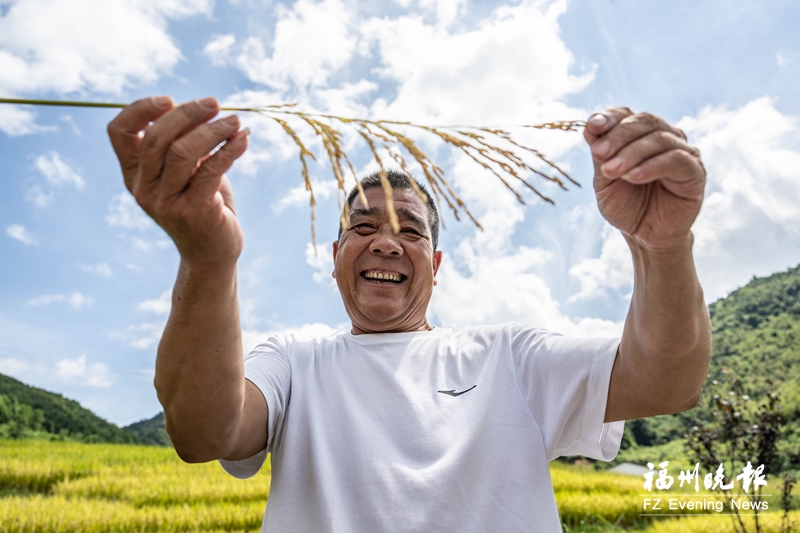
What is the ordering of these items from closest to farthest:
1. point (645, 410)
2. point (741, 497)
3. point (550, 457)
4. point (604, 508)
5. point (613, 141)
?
point (613, 141) → point (645, 410) → point (550, 457) → point (604, 508) → point (741, 497)

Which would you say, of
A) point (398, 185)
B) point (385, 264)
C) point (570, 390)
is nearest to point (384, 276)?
point (385, 264)

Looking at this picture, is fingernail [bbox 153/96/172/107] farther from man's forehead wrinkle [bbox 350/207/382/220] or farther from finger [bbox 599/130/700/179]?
man's forehead wrinkle [bbox 350/207/382/220]

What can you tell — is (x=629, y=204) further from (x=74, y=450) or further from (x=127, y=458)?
(x=74, y=450)

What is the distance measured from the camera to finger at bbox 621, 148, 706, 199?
1.61 meters

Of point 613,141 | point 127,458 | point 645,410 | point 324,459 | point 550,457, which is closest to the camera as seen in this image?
point 613,141

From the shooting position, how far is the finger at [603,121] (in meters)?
1.65

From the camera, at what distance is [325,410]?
2674 millimetres

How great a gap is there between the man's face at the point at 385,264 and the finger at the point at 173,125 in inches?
72.1

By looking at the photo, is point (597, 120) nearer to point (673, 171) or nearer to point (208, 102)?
point (673, 171)

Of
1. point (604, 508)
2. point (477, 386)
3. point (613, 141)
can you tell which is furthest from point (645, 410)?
point (604, 508)

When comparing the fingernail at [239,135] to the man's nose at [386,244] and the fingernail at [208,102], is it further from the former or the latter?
the man's nose at [386,244]

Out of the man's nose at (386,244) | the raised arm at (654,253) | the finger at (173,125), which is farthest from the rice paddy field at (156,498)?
the finger at (173,125)

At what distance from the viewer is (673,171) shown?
164cm

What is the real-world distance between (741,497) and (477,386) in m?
7.99
